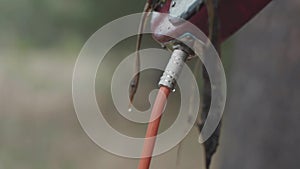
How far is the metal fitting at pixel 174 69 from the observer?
72cm

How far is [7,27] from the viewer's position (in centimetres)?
246

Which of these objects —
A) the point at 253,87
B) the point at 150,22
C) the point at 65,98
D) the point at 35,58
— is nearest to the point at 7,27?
the point at 35,58

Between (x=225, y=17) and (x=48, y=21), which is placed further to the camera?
(x=48, y=21)

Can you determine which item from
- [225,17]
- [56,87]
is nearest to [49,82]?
[56,87]

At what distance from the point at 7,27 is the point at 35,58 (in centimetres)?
15

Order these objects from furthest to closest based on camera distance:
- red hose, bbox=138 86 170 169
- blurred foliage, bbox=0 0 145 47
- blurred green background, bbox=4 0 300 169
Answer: blurred foliage, bbox=0 0 145 47 < blurred green background, bbox=4 0 300 169 < red hose, bbox=138 86 170 169

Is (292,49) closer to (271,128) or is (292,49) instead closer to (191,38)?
(271,128)

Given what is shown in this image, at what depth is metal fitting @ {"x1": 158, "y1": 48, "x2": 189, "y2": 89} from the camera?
2.37ft

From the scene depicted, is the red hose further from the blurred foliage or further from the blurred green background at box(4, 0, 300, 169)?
the blurred foliage

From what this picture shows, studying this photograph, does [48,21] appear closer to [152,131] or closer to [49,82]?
[49,82]

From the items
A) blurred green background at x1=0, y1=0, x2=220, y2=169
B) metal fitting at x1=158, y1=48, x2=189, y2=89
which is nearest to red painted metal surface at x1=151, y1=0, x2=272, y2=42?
metal fitting at x1=158, y1=48, x2=189, y2=89

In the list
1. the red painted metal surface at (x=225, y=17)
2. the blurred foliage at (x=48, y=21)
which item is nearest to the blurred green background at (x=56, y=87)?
the blurred foliage at (x=48, y=21)

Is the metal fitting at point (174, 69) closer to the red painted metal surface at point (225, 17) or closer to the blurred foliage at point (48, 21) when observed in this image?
the red painted metal surface at point (225, 17)

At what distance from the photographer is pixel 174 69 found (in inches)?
28.8
